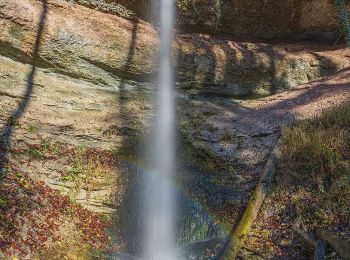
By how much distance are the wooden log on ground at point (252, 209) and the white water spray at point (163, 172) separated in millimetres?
1636

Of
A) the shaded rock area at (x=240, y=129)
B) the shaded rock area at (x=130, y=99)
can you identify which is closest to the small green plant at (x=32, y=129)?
the shaded rock area at (x=130, y=99)

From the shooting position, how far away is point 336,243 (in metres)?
5.84

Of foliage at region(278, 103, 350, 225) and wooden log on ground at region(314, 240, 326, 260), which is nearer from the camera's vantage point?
wooden log on ground at region(314, 240, 326, 260)

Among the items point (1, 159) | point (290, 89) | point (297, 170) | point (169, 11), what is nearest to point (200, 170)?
point (297, 170)

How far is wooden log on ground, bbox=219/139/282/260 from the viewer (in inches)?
302

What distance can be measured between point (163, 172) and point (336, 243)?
5.75 m

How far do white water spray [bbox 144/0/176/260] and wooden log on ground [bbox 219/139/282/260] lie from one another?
64.4 inches

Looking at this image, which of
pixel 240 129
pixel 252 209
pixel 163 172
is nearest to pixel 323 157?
pixel 252 209

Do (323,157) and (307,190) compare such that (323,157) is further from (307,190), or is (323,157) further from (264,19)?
(264,19)

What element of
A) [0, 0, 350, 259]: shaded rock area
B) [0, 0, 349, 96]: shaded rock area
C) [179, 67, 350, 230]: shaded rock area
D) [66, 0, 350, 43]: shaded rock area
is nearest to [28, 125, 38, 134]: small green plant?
[0, 0, 350, 259]: shaded rock area

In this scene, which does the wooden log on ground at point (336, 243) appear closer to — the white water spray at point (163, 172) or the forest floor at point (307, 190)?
the forest floor at point (307, 190)

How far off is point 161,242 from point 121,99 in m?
5.49

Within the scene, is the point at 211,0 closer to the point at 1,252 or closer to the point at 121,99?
the point at 121,99

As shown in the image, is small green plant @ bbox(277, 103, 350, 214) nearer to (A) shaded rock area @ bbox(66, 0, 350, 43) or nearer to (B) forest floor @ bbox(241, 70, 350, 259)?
(B) forest floor @ bbox(241, 70, 350, 259)
